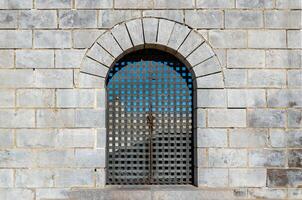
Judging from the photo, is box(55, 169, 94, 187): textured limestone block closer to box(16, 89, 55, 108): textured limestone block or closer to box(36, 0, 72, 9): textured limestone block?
box(16, 89, 55, 108): textured limestone block

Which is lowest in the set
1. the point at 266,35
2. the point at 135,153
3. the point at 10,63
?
the point at 135,153

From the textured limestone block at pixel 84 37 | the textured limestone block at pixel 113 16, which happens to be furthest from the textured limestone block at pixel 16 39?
the textured limestone block at pixel 113 16

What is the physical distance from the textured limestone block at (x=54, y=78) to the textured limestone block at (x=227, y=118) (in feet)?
8.94

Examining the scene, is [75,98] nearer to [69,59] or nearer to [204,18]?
[69,59]

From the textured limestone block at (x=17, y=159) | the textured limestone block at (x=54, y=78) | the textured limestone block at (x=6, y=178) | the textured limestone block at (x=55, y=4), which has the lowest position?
the textured limestone block at (x=6, y=178)

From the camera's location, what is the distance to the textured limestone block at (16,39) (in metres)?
7.68

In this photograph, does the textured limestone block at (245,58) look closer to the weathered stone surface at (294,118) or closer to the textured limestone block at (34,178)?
the weathered stone surface at (294,118)

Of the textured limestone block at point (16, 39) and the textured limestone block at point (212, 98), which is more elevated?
the textured limestone block at point (16, 39)

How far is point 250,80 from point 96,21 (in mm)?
3132

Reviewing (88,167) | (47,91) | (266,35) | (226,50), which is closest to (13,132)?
(47,91)

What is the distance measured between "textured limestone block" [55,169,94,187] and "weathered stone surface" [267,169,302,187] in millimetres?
3330

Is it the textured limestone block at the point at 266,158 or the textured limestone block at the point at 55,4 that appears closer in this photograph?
the textured limestone block at the point at 266,158

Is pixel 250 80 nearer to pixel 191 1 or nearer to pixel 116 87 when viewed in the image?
pixel 191 1

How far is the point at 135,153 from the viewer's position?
7910 mm
